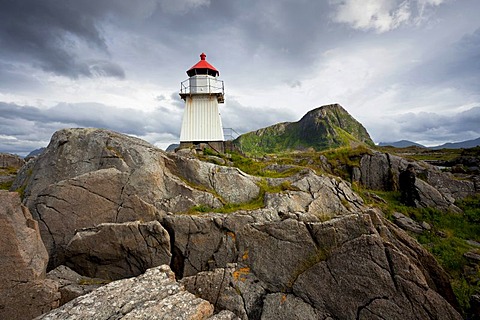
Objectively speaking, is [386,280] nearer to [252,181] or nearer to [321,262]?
[321,262]

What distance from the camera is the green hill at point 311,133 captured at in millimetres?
106500

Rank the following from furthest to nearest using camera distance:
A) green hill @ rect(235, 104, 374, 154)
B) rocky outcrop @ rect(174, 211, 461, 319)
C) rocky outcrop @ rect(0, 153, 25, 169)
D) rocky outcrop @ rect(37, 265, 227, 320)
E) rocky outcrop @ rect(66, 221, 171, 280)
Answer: green hill @ rect(235, 104, 374, 154) → rocky outcrop @ rect(0, 153, 25, 169) → rocky outcrop @ rect(66, 221, 171, 280) → rocky outcrop @ rect(174, 211, 461, 319) → rocky outcrop @ rect(37, 265, 227, 320)

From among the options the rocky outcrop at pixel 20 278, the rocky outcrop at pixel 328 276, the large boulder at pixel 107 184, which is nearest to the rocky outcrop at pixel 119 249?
the large boulder at pixel 107 184

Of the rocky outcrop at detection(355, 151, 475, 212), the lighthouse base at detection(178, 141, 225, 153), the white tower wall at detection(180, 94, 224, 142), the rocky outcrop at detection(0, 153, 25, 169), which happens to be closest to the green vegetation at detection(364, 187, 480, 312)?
the rocky outcrop at detection(355, 151, 475, 212)

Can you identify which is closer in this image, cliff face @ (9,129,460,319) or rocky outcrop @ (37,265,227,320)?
rocky outcrop @ (37,265,227,320)

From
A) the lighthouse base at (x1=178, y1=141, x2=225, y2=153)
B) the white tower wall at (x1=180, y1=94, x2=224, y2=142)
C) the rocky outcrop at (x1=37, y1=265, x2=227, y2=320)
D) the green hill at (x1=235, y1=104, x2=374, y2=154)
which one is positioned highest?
the green hill at (x1=235, y1=104, x2=374, y2=154)

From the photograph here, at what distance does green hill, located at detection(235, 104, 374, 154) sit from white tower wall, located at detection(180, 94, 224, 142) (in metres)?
72.7

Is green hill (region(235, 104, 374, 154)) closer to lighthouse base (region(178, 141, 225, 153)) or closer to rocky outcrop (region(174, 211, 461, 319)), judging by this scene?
lighthouse base (region(178, 141, 225, 153))

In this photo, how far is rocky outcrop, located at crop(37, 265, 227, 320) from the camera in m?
9.68

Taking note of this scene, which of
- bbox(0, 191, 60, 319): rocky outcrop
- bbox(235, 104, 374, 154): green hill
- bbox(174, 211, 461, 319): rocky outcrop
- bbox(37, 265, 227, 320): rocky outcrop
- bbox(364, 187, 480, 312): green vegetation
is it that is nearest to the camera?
bbox(37, 265, 227, 320): rocky outcrop

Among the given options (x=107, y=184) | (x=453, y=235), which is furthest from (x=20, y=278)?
(x=453, y=235)

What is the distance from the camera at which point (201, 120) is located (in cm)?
3284

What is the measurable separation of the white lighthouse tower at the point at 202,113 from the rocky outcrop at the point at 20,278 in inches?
835

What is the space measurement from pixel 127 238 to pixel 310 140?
104022 mm
